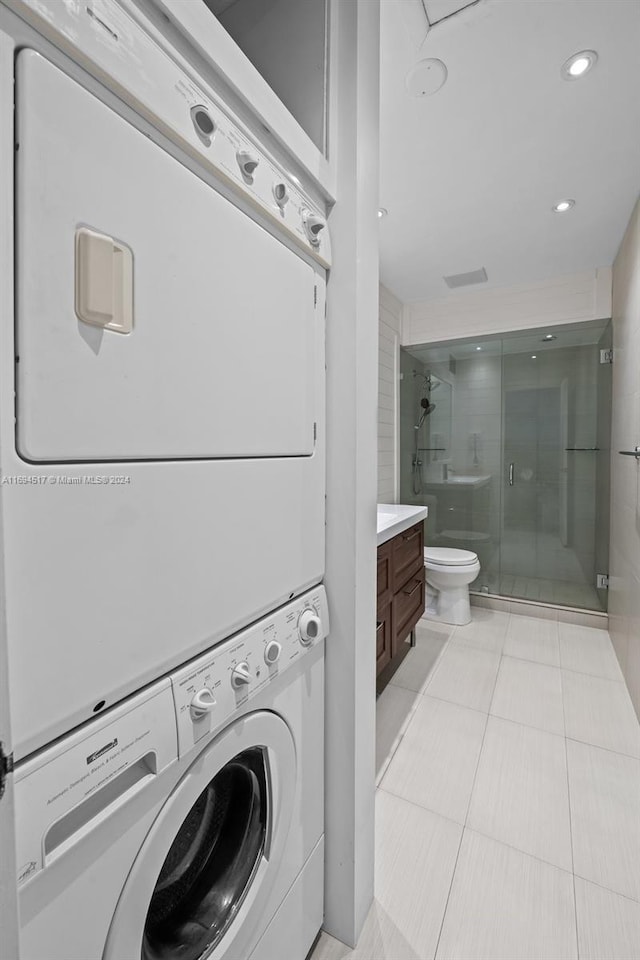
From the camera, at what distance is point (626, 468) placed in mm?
2223

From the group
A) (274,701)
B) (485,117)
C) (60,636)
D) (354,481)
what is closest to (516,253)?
(485,117)

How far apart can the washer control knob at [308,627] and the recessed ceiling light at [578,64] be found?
1.86m

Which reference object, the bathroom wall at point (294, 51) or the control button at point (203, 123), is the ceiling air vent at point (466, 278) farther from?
the control button at point (203, 123)

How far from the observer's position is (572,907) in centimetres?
117

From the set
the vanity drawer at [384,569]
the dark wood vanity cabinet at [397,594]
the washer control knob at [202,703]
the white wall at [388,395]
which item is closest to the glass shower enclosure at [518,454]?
the white wall at [388,395]

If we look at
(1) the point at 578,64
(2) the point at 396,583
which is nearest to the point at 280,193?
(1) the point at 578,64

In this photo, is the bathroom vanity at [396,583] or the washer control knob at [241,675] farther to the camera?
the bathroom vanity at [396,583]

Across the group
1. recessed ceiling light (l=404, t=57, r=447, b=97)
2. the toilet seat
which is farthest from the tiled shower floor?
recessed ceiling light (l=404, t=57, r=447, b=97)

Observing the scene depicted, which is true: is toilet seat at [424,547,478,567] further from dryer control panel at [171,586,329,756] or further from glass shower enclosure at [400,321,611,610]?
dryer control panel at [171,586,329,756]

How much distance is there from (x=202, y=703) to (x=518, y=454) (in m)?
3.19

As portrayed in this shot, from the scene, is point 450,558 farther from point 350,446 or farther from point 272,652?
point 272,652

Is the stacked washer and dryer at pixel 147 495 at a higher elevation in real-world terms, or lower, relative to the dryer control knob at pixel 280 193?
lower

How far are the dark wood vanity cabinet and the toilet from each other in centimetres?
38

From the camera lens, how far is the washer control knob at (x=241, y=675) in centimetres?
72
